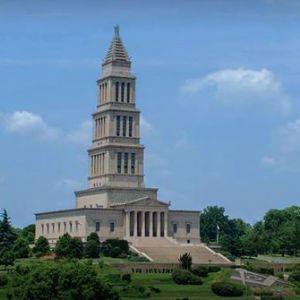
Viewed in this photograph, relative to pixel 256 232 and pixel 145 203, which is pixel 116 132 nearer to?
pixel 145 203

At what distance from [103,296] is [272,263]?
110 ft

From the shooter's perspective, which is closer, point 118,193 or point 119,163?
point 118,193

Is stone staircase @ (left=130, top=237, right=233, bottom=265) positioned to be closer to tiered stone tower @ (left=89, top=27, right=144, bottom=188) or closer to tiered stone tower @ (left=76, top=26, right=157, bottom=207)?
tiered stone tower @ (left=76, top=26, right=157, bottom=207)

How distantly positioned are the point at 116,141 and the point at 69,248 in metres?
22.8

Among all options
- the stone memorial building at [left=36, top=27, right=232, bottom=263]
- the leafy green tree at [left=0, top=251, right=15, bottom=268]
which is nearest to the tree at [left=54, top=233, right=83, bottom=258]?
the leafy green tree at [left=0, top=251, right=15, bottom=268]

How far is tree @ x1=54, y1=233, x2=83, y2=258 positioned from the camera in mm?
95312

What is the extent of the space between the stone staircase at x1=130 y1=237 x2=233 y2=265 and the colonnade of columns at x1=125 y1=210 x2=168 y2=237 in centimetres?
127

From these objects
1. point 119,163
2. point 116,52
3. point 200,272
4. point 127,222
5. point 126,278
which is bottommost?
point 126,278

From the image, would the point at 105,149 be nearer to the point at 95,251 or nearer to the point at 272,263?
the point at 95,251

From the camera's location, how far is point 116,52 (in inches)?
4700

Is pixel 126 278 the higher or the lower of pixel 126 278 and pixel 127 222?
the lower

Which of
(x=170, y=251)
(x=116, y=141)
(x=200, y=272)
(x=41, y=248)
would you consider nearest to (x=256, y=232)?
(x=116, y=141)

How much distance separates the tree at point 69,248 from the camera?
313ft

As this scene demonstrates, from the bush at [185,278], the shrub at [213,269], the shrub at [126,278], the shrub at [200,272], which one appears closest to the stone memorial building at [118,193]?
the shrub at [213,269]
